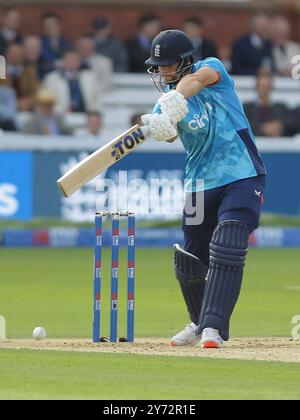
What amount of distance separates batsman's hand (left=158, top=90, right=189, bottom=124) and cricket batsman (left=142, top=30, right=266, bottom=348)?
152 millimetres

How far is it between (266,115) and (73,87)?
2915 millimetres

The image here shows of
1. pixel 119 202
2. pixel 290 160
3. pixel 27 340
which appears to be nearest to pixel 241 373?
pixel 27 340

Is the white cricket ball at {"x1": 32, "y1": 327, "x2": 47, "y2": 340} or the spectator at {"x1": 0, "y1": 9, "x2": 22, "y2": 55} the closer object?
the white cricket ball at {"x1": 32, "y1": 327, "x2": 47, "y2": 340}

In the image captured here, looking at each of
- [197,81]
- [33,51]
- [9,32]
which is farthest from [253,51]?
[197,81]

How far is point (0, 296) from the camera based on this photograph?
1254cm

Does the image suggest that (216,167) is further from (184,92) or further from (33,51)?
(33,51)

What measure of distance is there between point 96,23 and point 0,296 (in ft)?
33.1

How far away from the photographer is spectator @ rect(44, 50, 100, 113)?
20438 millimetres

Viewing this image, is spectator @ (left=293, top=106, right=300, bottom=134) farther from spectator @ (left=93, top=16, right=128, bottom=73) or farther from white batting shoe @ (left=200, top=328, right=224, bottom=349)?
white batting shoe @ (left=200, top=328, right=224, bottom=349)

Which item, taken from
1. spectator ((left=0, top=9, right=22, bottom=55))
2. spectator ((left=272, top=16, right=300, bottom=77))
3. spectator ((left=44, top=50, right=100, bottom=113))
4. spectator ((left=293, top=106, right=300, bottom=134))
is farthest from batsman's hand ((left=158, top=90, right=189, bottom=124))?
spectator ((left=272, top=16, right=300, bottom=77))

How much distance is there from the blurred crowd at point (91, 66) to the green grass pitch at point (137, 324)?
2.63 metres

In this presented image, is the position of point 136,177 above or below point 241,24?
below

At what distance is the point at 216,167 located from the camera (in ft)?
28.1

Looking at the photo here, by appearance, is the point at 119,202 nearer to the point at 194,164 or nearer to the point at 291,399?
the point at 194,164
